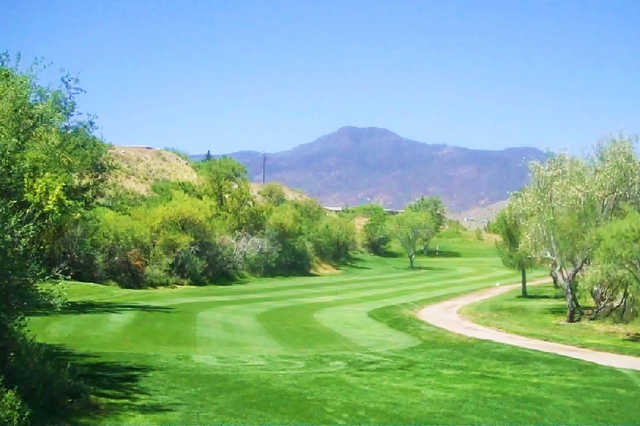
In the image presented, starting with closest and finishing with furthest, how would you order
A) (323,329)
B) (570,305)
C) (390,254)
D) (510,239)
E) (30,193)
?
(30,193) < (323,329) < (570,305) < (510,239) < (390,254)

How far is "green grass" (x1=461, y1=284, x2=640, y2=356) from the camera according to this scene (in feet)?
90.6

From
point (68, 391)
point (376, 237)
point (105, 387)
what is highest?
point (376, 237)

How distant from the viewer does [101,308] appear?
30.8 meters

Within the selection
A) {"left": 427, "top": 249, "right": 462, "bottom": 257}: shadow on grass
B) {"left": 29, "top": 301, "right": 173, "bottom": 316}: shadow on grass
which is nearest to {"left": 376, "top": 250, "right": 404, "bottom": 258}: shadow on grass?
{"left": 427, "top": 249, "right": 462, "bottom": 257}: shadow on grass

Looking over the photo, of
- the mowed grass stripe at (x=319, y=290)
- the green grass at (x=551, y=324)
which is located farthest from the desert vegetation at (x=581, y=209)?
the mowed grass stripe at (x=319, y=290)

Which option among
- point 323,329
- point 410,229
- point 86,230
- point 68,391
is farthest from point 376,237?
point 68,391

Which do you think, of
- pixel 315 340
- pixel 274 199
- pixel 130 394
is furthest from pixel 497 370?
pixel 274 199

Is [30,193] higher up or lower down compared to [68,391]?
higher up

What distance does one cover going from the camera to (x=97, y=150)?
32.1 metres

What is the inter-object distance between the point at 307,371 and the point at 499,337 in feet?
42.8

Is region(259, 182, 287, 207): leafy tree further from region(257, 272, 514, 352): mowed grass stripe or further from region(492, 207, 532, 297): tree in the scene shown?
region(257, 272, 514, 352): mowed grass stripe

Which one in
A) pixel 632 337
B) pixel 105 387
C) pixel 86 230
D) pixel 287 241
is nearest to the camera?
pixel 105 387

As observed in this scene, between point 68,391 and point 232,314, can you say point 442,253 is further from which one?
point 68,391

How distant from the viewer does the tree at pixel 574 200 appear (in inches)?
1340
